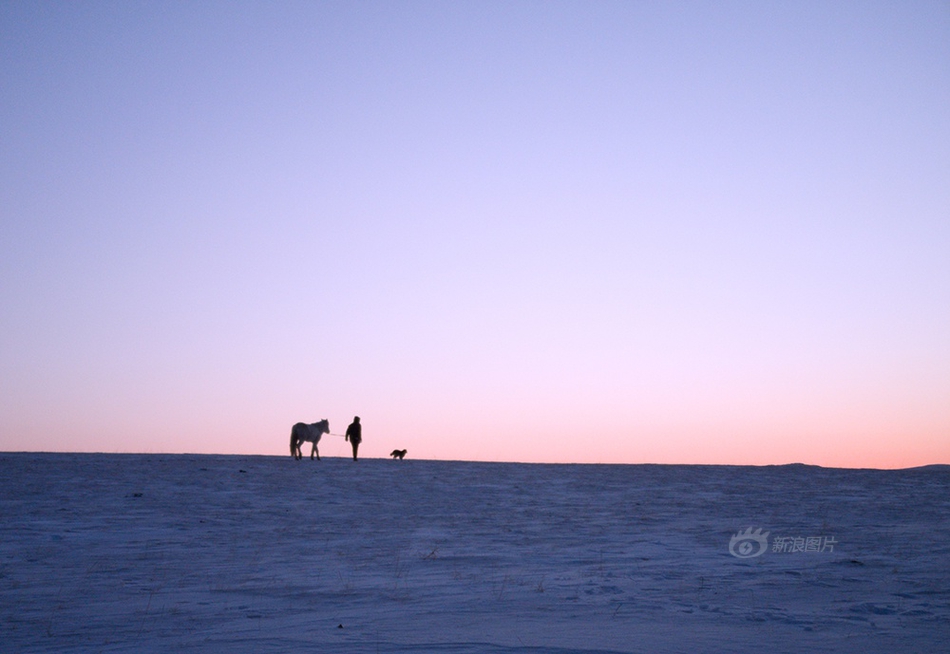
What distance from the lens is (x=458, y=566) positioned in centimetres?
1177

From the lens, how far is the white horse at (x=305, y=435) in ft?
103

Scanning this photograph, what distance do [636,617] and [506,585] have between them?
2.36 m

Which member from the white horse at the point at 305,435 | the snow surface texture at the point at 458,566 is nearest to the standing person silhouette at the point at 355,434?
the white horse at the point at 305,435

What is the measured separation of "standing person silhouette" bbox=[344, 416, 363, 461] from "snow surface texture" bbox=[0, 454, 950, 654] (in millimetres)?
7117

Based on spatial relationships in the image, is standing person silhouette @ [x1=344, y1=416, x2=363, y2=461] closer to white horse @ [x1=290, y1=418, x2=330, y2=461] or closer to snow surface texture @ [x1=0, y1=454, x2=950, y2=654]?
white horse @ [x1=290, y1=418, x2=330, y2=461]

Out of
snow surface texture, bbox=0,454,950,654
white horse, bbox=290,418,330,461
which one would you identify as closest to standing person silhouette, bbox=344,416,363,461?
white horse, bbox=290,418,330,461

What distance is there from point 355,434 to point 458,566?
67.8 ft

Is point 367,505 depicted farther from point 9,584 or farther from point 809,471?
point 809,471

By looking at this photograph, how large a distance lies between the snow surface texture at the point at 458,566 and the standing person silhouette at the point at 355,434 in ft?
23.4

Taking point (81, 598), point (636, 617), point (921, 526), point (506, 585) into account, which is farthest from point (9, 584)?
point (921, 526)

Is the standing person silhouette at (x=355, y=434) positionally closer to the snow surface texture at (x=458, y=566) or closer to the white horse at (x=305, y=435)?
the white horse at (x=305, y=435)

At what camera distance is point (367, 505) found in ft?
65.5

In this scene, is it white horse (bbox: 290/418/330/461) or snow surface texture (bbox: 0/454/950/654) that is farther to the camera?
white horse (bbox: 290/418/330/461)

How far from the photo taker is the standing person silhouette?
31.8 m
